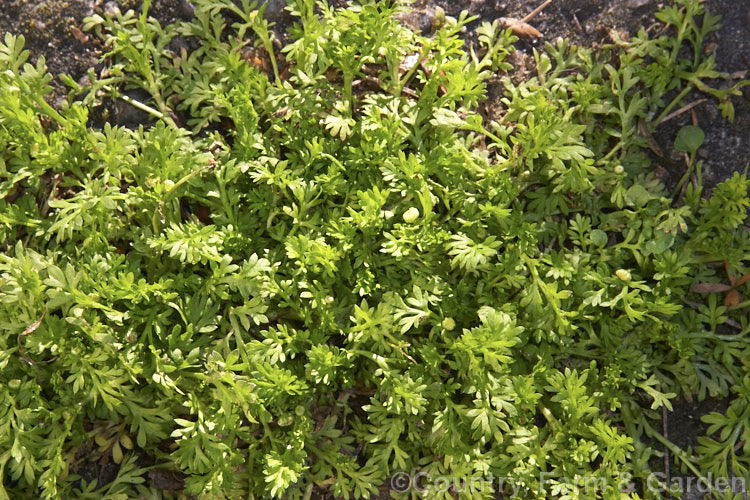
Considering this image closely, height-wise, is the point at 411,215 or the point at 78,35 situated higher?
the point at 78,35

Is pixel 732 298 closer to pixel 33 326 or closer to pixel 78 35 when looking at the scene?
pixel 33 326

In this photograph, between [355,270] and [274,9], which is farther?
[274,9]

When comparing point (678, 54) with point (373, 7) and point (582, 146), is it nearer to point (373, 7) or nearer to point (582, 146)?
point (582, 146)

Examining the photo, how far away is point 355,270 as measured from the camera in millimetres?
3111

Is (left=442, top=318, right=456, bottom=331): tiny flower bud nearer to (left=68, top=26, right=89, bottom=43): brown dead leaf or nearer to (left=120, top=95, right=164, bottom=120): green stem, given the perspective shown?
(left=120, top=95, right=164, bottom=120): green stem

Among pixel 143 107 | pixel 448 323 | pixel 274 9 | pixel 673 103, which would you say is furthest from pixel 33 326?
pixel 673 103

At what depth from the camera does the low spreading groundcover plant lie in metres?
2.94

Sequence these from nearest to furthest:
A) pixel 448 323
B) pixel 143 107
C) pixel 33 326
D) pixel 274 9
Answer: pixel 33 326 → pixel 448 323 → pixel 143 107 → pixel 274 9

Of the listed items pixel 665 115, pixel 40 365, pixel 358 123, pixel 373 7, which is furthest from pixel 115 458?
pixel 665 115

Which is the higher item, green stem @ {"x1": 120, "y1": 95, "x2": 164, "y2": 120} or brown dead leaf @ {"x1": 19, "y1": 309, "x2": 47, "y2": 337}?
green stem @ {"x1": 120, "y1": 95, "x2": 164, "y2": 120}

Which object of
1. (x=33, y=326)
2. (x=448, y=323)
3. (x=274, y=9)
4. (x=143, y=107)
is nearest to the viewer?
(x=33, y=326)

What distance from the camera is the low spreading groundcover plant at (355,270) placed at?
2936mm

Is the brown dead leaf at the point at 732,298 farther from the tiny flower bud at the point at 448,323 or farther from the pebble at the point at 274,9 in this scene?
the pebble at the point at 274,9

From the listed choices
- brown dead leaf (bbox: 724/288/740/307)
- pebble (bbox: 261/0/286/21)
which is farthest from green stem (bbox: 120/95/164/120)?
brown dead leaf (bbox: 724/288/740/307)
